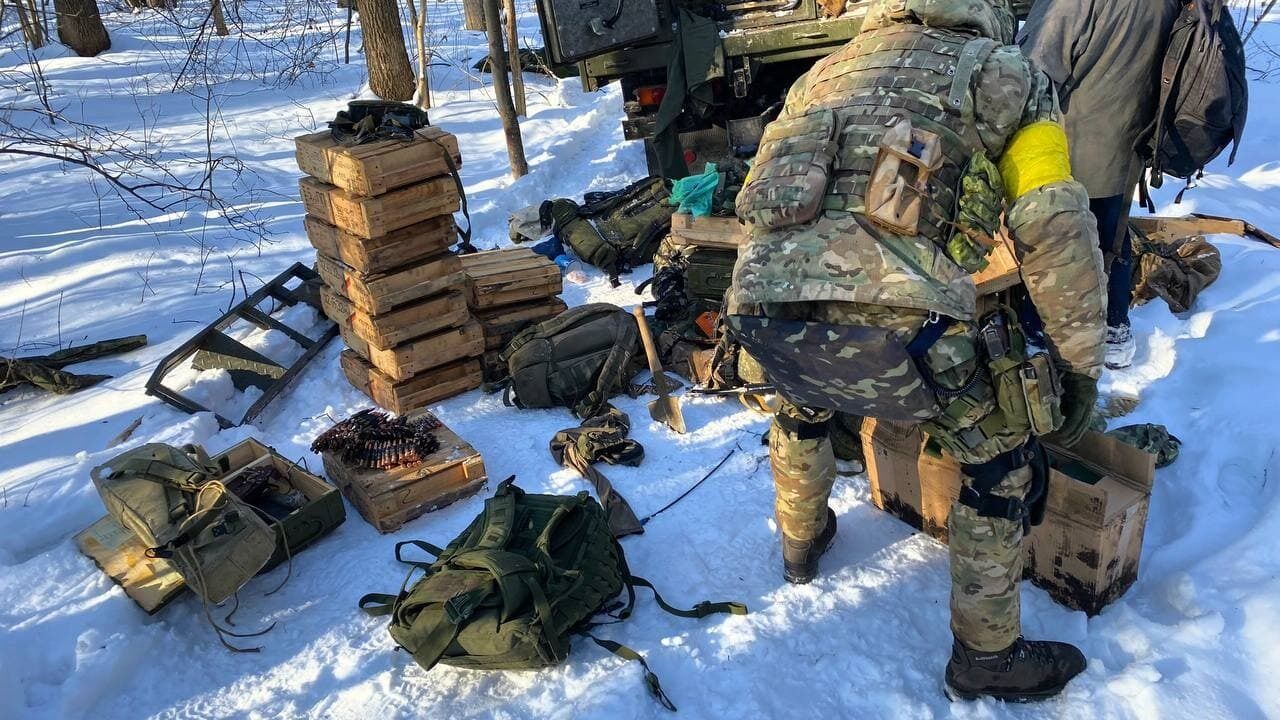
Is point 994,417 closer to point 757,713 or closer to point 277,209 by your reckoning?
point 757,713

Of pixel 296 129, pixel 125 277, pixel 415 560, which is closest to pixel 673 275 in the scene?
pixel 415 560

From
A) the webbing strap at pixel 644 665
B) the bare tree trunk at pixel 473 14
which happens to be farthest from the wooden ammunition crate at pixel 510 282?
the bare tree trunk at pixel 473 14

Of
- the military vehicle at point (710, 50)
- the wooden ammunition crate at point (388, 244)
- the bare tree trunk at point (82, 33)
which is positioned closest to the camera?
the wooden ammunition crate at point (388, 244)

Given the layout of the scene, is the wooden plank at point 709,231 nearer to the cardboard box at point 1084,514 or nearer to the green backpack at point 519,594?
the cardboard box at point 1084,514

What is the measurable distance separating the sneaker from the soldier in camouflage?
207 centimetres

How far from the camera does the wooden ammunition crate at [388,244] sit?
5.02 metres

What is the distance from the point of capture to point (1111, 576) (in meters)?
3.16

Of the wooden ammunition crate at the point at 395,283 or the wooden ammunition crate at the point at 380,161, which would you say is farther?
the wooden ammunition crate at the point at 395,283

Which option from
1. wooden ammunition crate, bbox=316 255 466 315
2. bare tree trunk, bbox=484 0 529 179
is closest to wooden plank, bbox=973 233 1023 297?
wooden ammunition crate, bbox=316 255 466 315

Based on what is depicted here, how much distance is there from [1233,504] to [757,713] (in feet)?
7.13

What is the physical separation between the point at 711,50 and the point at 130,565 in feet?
18.6

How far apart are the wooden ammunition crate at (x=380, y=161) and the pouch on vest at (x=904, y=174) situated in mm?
2986

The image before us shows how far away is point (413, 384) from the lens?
17.3 ft

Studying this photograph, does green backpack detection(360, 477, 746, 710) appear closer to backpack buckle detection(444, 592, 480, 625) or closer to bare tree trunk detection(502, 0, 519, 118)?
backpack buckle detection(444, 592, 480, 625)
